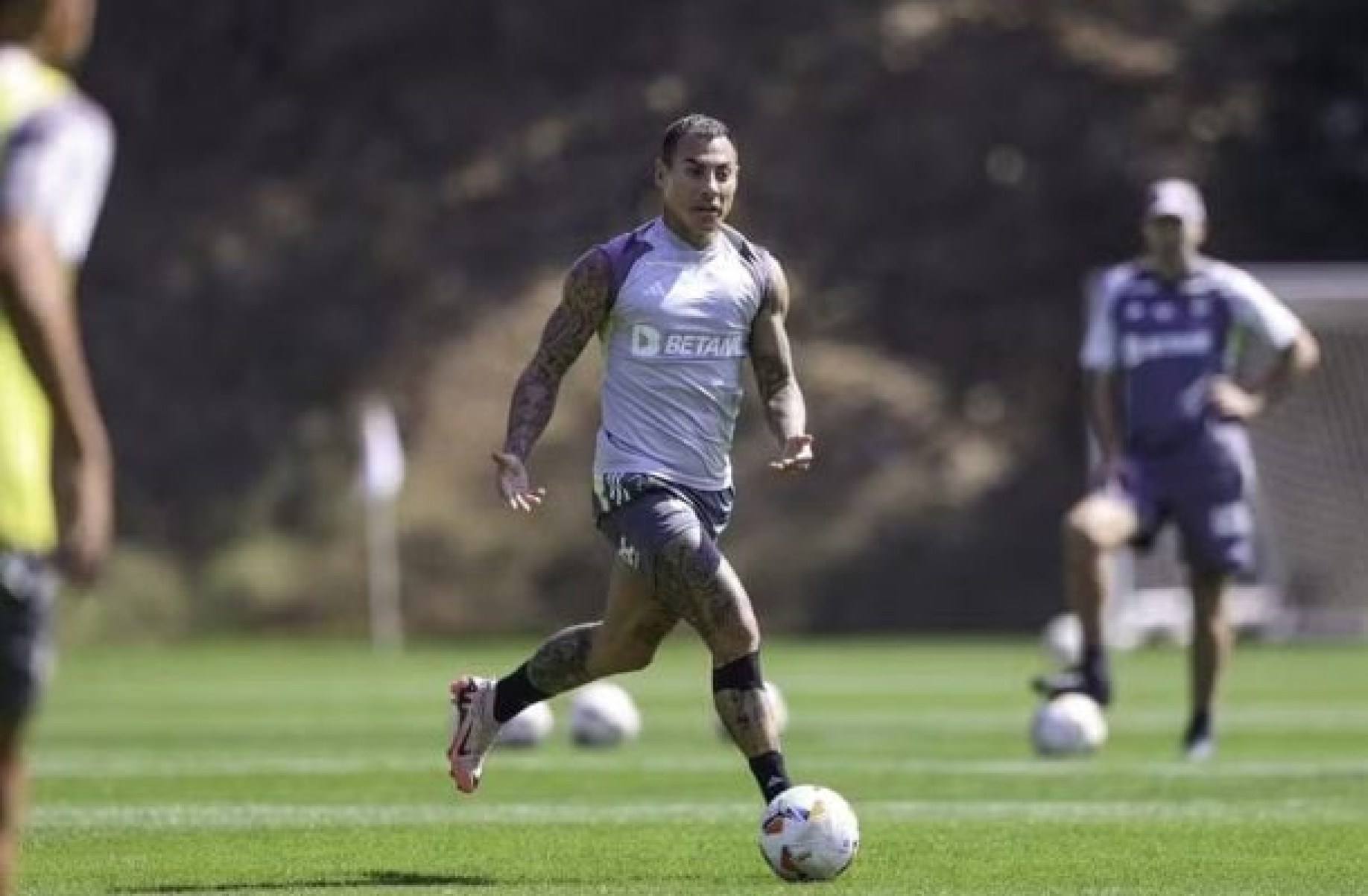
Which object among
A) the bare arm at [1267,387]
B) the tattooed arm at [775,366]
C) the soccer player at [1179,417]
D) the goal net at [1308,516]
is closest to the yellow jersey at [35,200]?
the tattooed arm at [775,366]

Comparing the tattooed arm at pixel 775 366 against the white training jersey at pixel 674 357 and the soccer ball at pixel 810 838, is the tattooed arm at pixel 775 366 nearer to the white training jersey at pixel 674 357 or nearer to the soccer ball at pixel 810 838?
the white training jersey at pixel 674 357

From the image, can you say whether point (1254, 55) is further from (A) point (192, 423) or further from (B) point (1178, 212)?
(B) point (1178, 212)

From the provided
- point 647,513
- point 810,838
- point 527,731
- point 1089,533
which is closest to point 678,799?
point 647,513

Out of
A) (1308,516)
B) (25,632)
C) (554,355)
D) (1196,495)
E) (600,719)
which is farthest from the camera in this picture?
(1308,516)

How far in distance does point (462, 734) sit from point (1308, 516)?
21.6 meters

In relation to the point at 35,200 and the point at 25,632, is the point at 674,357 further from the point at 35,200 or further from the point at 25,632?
the point at 35,200

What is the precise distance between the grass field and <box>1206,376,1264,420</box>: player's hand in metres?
1.49

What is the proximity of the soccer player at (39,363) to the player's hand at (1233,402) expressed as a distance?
913 centimetres

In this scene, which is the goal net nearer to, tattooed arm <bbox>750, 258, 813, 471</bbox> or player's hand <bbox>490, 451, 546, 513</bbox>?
tattooed arm <bbox>750, 258, 813, 471</bbox>

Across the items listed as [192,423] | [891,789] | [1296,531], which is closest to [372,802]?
[891,789]

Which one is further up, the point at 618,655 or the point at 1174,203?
the point at 1174,203

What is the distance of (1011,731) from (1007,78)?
2068 cm

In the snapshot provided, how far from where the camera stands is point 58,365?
5.79 m

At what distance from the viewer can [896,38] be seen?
37.6 metres
